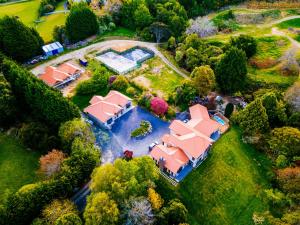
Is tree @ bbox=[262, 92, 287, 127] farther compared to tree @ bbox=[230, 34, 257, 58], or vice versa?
tree @ bbox=[230, 34, 257, 58]

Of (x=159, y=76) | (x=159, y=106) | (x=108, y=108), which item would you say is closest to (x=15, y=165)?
(x=108, y=108)

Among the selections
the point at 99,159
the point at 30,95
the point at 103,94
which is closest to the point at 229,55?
the point at 103,94

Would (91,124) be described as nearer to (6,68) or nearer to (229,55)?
(6,68)

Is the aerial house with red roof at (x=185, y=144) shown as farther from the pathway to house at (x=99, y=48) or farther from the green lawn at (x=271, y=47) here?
the green lawn at (x=271, y=47)

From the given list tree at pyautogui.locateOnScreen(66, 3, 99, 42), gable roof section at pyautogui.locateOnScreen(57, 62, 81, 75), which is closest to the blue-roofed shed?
tree at pyautogui.locateOnScreen(66, 3, 99, 42)

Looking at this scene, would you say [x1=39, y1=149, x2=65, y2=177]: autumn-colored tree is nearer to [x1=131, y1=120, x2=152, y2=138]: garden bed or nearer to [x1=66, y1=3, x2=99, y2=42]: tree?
[x1=131, y1=120, x2=152, y2=138]: garden bed

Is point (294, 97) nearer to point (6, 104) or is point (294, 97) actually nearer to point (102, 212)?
point (102, 212)
